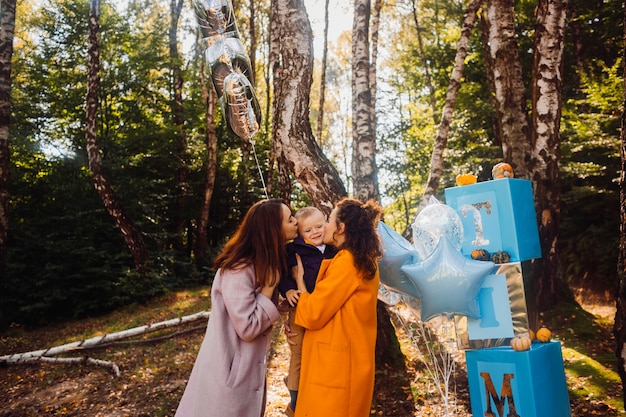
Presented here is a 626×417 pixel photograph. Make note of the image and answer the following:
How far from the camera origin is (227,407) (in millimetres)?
2387

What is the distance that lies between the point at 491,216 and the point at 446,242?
419mm

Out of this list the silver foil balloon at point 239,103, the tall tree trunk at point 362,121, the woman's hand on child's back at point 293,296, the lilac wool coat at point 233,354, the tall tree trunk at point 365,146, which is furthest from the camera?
the tall tree trunk at point 362,121

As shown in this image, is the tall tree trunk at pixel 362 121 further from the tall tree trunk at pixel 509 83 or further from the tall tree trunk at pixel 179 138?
the tall tree trunk at pixel 179 138

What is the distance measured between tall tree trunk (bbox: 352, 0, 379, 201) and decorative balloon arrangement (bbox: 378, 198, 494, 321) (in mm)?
2259

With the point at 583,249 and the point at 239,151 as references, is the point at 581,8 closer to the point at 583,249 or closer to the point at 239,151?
the point at 583,249

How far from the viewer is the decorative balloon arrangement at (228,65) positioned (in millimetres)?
3651

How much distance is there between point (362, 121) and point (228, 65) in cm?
255

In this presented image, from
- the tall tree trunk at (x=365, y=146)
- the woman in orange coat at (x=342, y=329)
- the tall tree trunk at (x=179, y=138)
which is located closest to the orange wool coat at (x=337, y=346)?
the woman in orange coat at (x=342, y=329)

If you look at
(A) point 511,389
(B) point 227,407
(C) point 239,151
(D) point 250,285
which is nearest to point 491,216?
(A) point 511,389

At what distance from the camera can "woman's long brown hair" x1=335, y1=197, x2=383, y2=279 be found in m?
2.59

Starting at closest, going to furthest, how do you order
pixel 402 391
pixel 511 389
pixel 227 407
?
pixel 227 407, pixel 511 389, pixel 402 391

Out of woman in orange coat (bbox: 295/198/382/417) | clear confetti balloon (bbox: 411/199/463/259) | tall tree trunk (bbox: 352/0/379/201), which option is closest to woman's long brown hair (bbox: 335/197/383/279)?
woman in orange coat (bbox: 295/198/382/417)

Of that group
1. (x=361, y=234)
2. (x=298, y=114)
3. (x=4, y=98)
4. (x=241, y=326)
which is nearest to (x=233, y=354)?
(x=241, y=326)

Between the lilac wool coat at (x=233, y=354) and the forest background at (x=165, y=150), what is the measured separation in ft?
21.2
